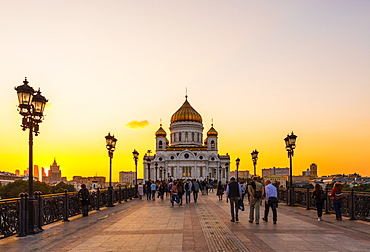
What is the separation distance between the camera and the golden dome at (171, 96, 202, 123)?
11044 cm

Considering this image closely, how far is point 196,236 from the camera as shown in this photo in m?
12.5

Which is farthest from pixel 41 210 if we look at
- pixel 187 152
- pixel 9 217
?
pixel 187 152

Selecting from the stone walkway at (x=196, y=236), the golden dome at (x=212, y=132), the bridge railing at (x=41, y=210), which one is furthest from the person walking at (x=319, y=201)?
the golden dome at (x=212, y=132)

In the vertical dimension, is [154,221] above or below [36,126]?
below

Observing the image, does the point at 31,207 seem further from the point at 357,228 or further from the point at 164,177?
the point at 164,177

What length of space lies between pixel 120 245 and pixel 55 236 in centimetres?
303

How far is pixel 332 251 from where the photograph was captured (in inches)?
391

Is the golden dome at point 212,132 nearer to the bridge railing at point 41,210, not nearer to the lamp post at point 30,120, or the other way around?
the bridge railing at point 41,210

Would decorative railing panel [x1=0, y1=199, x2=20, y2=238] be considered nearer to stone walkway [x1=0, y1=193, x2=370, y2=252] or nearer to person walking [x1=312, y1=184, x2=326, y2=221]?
stone walkway [x1=0, y1=193, x2=370, y2=252]

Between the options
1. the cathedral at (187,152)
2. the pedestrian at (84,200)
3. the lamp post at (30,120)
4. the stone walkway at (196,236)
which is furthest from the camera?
the cathedral at (187,152)

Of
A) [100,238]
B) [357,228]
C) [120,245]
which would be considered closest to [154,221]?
[100,238]

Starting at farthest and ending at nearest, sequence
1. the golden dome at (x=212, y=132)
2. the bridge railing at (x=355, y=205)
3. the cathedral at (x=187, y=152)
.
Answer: the golden dome at (x=212, y=132), the cathedral at (x=187, y=152), the bridge railing at (x=355, y=205)

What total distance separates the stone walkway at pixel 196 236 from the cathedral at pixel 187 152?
90141mm

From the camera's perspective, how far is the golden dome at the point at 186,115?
362 ft
